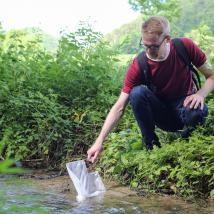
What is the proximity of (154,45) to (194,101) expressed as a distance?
58 cm

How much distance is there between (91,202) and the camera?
353 centimetres

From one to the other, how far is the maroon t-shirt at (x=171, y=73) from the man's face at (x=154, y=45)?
0.31ft

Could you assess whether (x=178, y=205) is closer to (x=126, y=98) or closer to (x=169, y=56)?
(x=126, y=98)

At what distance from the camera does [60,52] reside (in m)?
7.01

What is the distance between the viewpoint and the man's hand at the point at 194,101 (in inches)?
154

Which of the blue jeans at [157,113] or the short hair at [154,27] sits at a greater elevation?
the short hair at [154,27]

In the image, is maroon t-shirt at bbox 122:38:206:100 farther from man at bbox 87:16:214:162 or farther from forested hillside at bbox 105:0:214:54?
forested hillside at bbox 105:0:214:54

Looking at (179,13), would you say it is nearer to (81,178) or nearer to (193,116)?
(193,116)

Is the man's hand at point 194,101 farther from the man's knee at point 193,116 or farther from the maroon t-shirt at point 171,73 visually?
the maroon t-shirt at point 171,73

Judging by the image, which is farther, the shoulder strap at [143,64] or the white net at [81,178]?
the shoulder strap at [143,64]

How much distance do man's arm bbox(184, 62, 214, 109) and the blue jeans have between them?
7cm

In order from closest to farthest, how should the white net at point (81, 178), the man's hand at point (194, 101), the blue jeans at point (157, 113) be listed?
the white net at point (81, 178), the man's hand at point (194, 101), the blue jeans at point (157, 113)

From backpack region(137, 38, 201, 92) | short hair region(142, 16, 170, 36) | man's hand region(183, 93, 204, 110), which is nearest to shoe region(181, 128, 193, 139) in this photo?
man's hand region(183, 93, 204, 110)

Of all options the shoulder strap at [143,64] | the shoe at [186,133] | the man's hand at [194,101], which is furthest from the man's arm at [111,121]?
the shoe at [186,133]
